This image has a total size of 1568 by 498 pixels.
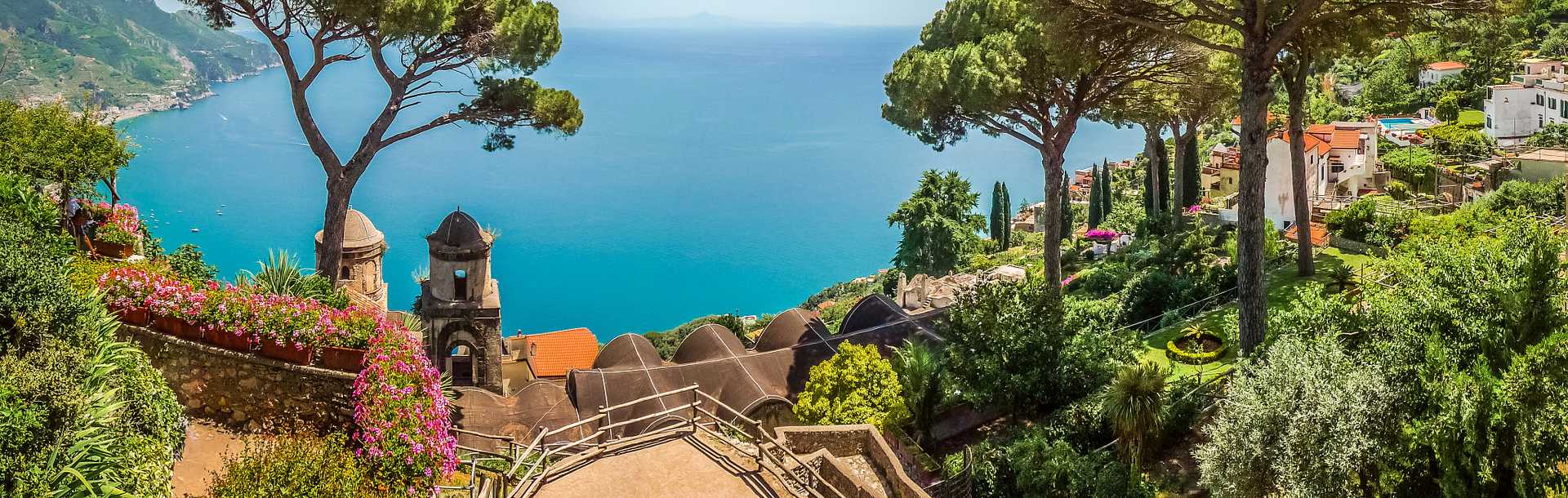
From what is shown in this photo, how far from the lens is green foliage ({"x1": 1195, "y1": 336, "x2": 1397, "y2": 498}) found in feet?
30.6

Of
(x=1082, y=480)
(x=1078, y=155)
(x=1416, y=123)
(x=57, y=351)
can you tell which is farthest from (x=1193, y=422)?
(x=1078, y=155)

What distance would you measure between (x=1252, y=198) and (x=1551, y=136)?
26538mm

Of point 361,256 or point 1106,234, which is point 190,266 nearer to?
point 361,256

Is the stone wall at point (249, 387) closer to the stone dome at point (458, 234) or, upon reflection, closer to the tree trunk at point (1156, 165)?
the stone dome at point (458, 234)

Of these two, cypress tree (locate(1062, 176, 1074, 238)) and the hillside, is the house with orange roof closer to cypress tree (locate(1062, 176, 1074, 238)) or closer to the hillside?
cypress tree (locate(1062, 176, 1074, 238))

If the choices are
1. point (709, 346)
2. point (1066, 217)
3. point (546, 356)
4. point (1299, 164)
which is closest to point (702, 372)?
point (709, 346)

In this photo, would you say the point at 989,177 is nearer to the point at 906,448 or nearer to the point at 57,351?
the point at 906,448

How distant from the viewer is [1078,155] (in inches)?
4434

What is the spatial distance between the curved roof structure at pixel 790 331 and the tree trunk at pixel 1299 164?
316 inches

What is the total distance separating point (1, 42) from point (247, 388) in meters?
82.0

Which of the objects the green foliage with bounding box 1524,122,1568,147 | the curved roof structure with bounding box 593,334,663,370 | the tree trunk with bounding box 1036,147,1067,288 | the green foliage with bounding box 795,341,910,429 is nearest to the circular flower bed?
the tree trunk with bounding box 1036,147,1067,288

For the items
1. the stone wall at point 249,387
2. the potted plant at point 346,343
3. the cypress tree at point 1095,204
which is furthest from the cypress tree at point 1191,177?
the stone wall at point 249,387

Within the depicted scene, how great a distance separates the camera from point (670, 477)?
9711mm

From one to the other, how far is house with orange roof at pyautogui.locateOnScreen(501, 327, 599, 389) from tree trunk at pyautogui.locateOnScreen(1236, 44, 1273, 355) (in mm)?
13607
